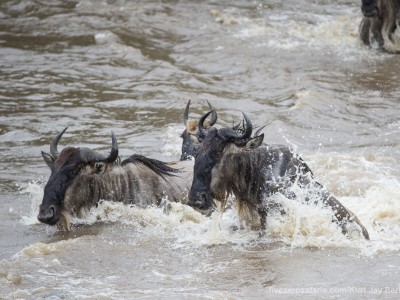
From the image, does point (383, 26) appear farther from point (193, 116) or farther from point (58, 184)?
point (58, 184)

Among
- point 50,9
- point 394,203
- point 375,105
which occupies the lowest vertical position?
point 50,9

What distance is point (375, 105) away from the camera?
45.9ft

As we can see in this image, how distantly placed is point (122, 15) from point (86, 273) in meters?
13.8

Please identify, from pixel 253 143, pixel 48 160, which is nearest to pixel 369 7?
pixel 48 160

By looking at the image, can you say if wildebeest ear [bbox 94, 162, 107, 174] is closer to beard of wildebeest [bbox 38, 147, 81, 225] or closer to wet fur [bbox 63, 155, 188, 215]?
wet fur [bbox 63, 155, 188, 215]

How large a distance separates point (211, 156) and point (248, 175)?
418 mm

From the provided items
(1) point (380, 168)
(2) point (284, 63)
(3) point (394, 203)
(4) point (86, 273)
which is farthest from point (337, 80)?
(4) point (86, 273)

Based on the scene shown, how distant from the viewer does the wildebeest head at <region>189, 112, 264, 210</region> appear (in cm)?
816

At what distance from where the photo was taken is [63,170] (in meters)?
9.28

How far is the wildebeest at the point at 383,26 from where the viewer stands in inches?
661

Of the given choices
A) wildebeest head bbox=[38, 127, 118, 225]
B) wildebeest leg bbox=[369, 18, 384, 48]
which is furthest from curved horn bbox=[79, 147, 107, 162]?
wildebeest leg bbox=[369, 18, 384, 48]

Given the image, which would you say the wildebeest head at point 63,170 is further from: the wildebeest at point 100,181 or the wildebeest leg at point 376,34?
the wildebeest leg at point 376,34

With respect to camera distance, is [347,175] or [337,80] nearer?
[347,175]

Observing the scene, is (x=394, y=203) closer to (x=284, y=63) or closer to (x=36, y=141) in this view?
(x=36, y=141)
